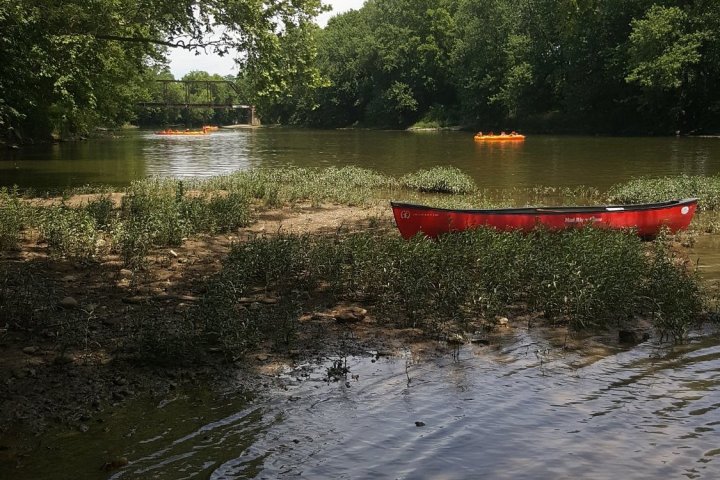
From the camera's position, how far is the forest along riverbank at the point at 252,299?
6602mm

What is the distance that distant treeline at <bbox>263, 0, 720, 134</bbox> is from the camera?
57000 millimetres

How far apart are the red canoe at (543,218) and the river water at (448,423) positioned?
4.24 metres

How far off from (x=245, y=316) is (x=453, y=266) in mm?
3383

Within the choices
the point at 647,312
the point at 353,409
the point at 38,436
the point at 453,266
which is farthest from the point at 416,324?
the point at 38,436

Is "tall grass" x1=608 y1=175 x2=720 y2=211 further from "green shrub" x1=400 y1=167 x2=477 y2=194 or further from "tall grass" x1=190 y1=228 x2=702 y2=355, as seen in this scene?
"tall grass" x1=190 y1=228 x2=702 y2=355

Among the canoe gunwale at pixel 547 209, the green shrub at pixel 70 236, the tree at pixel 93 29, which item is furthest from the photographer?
the tree at pixel 93 29

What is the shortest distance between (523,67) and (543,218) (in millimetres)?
68726

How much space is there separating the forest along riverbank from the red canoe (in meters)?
0.49

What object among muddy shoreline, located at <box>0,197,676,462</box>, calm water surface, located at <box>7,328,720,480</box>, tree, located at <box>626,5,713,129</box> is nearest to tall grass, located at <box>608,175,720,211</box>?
muddy shoreline, located at <box>0,197,676,462</box>

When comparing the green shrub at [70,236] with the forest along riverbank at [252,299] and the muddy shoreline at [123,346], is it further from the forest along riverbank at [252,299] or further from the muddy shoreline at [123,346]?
the muddy shoreline at [123,346]

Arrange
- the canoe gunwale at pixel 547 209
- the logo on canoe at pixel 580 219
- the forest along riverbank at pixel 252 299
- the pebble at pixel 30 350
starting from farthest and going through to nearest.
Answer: the logo on canoe at pixel 580 219 → the canoe gunwale at pixel 547 209 → the pebble at pixel 30 350 → the forest along riverbank at pixel 252 299

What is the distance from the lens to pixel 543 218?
12.8 meters

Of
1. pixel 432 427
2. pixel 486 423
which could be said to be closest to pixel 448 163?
pixel 486 423

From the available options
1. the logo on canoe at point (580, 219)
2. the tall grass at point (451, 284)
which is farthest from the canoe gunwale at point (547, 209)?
the tall grass at point (451, 284)
